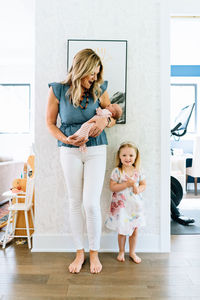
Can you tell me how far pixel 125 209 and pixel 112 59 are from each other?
1141 mm

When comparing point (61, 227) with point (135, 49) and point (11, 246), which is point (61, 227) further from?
point (135, 49)

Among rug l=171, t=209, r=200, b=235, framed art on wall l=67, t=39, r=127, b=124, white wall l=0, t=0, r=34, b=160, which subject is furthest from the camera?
white wall l=0, t=0, r=34, b=160

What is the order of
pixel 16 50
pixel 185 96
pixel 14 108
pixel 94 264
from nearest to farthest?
1. pixel 94 264
2. pixel 16 50
3. pixel 185 96
4. pixel 14 108

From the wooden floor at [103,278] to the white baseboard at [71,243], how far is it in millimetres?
61

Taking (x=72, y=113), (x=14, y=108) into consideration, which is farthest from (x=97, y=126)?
(x=14, y=108)

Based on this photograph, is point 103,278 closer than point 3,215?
Yes

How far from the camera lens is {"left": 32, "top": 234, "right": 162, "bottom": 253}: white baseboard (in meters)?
1.83

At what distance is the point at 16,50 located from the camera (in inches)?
186

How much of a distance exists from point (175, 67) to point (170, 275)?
4.35m

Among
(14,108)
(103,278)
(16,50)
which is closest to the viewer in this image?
(103,278)

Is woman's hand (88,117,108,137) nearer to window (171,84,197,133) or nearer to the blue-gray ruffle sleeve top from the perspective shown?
the blue-gray ruffle sleeve top

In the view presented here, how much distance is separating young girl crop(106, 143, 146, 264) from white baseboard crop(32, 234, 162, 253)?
142mm

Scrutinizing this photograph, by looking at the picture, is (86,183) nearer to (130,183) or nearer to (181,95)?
(130,183)

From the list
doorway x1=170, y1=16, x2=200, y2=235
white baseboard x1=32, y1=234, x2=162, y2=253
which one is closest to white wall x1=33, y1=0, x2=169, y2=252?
white baseboard x1=32, y1=234, x2=162, y2=253
